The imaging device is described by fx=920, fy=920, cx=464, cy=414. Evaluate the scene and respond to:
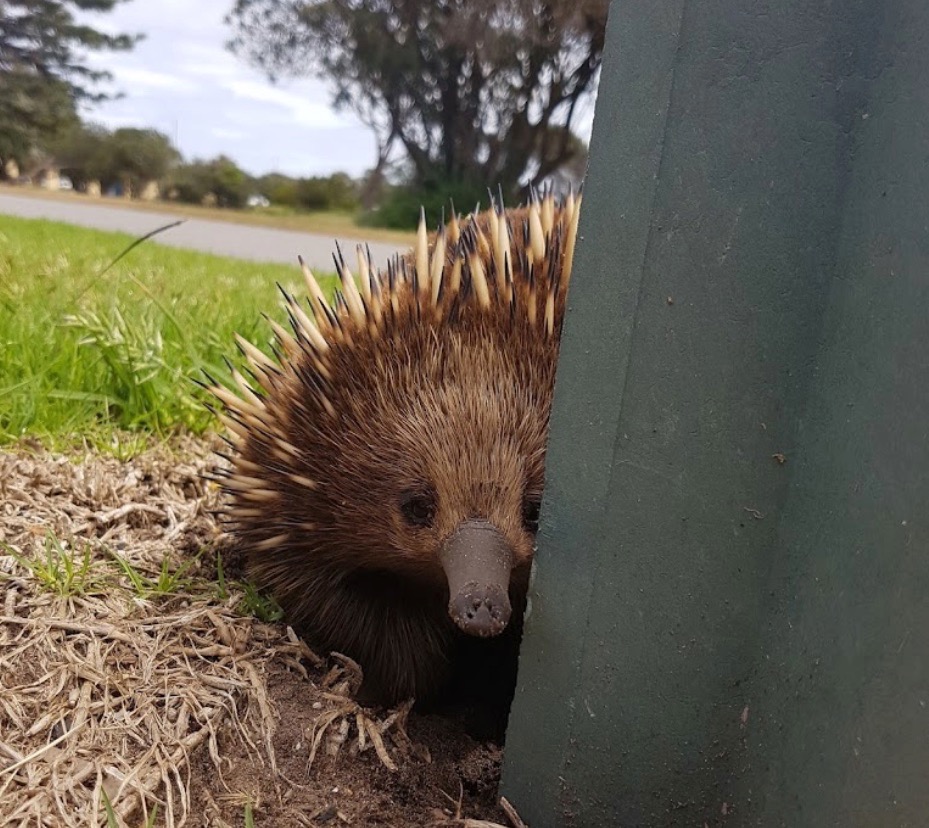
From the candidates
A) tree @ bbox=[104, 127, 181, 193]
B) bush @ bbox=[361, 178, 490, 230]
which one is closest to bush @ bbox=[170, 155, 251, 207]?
tree @ bbox=[104, 127, 181, 193]

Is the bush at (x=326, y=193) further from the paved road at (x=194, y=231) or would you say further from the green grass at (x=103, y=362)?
the green grass at (x=103, y=362)

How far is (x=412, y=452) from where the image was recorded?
4.86 feet

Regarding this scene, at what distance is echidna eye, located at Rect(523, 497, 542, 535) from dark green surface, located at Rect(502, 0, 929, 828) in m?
0.18

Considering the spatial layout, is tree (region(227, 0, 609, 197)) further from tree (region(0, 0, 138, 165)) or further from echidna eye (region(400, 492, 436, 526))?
echidna eye (region(400, 492, 436, 526))

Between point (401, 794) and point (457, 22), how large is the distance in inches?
476

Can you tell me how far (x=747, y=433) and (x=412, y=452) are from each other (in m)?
0.60

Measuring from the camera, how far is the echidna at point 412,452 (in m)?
1.40

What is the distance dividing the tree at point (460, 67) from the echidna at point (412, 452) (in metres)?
8.52

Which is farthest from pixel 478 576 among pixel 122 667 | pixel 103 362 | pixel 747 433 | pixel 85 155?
pixel 85 155

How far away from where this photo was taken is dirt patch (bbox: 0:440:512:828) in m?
1.33

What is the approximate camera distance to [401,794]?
4.75 feet

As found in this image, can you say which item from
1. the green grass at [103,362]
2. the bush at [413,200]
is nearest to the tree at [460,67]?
the bush at [413,200]

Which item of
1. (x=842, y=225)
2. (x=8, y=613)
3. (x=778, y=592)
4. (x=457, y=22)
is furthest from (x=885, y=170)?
(x=457, y=22)

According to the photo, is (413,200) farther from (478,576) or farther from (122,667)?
(478,576)
